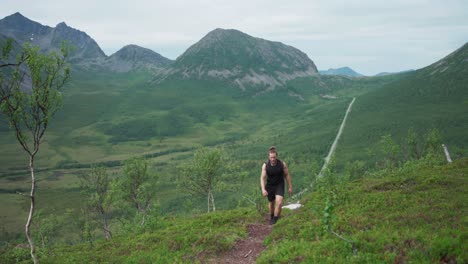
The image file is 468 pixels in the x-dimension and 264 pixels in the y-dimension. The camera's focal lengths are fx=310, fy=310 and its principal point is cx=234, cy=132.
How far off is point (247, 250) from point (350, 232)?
5675 mm

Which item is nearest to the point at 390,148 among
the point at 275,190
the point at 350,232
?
the point at 275,190

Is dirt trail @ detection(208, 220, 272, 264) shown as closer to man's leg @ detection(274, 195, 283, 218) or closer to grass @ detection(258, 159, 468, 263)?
grass @ detection(258, 159, 468, 263)

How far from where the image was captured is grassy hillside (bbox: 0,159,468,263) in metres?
13.0

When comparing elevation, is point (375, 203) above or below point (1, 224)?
above

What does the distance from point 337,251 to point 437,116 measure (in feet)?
632

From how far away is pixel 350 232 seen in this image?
16.1 m

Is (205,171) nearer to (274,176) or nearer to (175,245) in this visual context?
(175,245)

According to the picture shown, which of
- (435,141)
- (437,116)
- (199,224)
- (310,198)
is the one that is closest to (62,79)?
(199,224)

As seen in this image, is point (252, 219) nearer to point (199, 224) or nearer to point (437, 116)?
point (199, 224)

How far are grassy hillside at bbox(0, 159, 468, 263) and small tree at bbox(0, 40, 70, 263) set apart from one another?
746 cm

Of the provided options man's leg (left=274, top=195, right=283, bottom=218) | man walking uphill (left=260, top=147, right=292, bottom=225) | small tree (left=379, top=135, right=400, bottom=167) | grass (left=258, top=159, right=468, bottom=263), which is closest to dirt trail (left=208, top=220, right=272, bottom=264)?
grass (left=258, top=159, right=468, bottom=263)

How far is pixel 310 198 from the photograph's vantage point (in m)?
25.9

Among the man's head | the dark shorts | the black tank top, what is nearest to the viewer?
the man's head

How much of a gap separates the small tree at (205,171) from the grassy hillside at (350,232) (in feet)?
86.5
